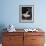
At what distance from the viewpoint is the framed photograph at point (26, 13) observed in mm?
4219

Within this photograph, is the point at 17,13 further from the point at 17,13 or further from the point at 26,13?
the point at 26,13

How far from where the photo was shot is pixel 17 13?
422 centimetres

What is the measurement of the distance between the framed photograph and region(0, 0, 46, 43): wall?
96mm

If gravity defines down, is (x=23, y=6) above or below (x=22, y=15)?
above

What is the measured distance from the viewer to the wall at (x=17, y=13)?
4203 millimetres

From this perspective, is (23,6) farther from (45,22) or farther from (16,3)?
(45,22)

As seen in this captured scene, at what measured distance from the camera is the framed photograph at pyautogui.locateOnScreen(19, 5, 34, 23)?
4219 mm

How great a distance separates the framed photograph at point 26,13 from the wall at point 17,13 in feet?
0.31

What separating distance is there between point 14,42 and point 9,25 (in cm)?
54

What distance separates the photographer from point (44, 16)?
167 inches

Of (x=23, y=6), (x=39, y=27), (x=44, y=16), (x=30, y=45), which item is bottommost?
(x=30, y=45)

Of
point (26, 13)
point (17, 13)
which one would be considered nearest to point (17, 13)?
point (17, 13)

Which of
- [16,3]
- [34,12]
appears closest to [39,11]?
[34,12]

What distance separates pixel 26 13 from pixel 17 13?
0.29 metres
